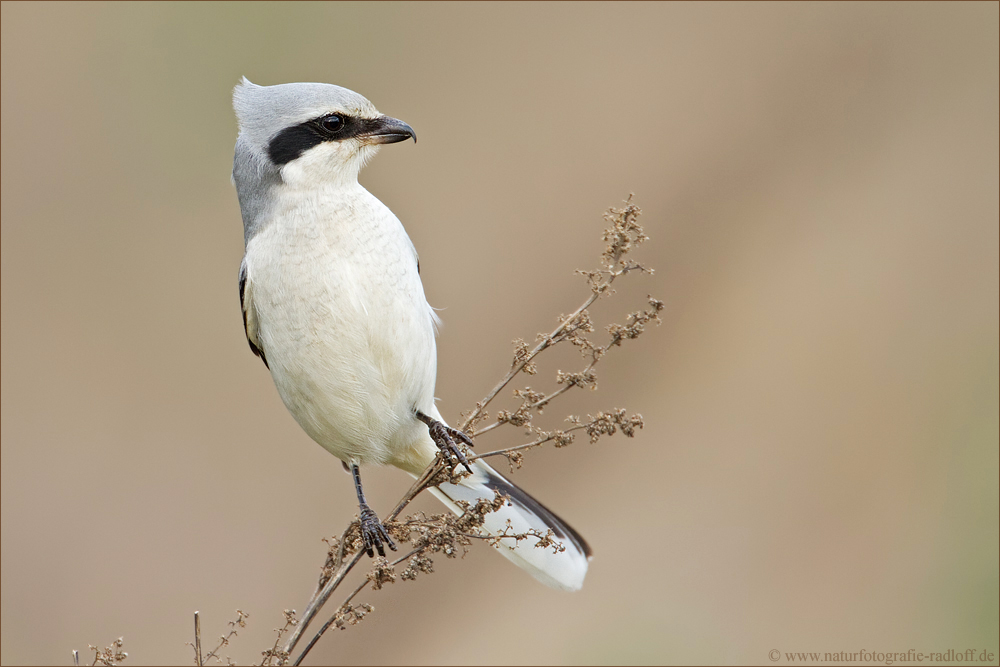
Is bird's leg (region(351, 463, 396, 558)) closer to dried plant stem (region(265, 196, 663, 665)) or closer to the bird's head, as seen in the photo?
dried plant stem (region(265, 196, 663, 665))

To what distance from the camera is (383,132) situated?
3.00 meters

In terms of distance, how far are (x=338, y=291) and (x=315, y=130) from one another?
2.05 feet

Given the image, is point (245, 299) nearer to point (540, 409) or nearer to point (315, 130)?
point (315, 130)

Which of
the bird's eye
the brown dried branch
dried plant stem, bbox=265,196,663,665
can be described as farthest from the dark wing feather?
the brown dried branch

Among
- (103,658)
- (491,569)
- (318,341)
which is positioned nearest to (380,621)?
(491,569)

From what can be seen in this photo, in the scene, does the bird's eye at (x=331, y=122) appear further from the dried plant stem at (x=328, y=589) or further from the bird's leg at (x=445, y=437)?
the dried plant stem at (x=328, y=589)

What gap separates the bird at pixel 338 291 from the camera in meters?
2.81

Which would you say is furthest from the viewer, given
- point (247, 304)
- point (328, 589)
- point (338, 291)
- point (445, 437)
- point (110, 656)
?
point (247, 304)

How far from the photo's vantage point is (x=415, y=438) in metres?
3.29

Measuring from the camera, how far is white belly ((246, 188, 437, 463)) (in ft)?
9.19

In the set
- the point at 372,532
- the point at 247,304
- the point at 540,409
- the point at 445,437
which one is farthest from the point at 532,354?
the point at 247,304

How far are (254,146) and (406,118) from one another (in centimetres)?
344

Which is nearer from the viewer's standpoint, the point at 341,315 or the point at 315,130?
the point at 341,315

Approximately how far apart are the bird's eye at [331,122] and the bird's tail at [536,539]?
1.32m
